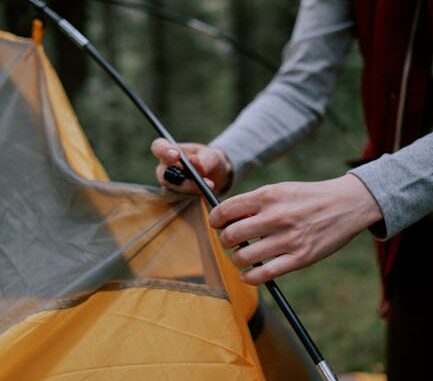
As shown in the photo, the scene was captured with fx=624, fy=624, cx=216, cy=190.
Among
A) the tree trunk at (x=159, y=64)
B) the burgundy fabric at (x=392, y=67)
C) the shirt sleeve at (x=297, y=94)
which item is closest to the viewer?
the burgundy fabric at (x=392, y=67)

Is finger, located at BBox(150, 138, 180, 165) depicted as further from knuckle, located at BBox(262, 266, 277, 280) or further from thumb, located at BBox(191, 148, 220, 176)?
knuckle, located at BBox(262, 266, 277, 280)

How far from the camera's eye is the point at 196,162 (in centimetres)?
131

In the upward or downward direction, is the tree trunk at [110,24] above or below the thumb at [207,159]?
below

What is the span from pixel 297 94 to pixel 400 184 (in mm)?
725

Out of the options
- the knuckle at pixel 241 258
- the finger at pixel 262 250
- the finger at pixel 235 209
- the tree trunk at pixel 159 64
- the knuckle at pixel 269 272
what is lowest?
the tree trunk at pixel 159 64

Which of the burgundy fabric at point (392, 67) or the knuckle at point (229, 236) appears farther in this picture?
the burgundy fabric at point (392, 67)

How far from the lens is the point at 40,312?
1.09 metres

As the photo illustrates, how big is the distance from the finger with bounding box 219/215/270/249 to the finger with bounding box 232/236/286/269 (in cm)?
1

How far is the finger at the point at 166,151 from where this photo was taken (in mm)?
1245

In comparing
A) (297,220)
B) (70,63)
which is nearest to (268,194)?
(297,220)

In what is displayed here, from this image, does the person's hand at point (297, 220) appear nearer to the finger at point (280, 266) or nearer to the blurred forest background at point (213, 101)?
the finger at point (280, 266)

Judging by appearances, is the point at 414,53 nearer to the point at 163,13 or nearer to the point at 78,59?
the point at 163,13

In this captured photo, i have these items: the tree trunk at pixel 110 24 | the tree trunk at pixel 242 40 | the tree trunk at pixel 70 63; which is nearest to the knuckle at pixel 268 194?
the tree trunk at pixel 70 63

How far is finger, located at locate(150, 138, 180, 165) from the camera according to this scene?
1245mm
